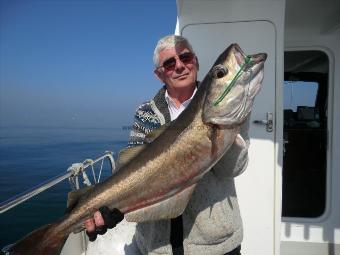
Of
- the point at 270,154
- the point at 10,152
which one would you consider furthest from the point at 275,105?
the point at 10,152

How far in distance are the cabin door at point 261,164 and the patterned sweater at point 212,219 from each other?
204 centimetres

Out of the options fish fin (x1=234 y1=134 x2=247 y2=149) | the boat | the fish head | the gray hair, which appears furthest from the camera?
the boat

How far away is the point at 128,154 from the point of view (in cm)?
258

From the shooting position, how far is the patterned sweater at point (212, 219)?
244 centimetres

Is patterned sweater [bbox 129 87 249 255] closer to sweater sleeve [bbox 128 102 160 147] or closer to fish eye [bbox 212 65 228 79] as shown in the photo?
fish eye [bbox 212 65 228 79]

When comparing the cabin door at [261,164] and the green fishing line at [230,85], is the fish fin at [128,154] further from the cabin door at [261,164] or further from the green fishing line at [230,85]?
the cabin door at [261,164]

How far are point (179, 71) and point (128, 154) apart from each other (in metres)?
0.69

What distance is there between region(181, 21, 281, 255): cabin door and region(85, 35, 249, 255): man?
203 centimetres

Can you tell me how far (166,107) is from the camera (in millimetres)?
2717

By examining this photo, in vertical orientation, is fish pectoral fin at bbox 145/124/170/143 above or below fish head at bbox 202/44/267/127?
below

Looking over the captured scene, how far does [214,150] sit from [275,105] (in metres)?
2.55

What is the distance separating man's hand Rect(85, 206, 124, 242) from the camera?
2428 millimetres

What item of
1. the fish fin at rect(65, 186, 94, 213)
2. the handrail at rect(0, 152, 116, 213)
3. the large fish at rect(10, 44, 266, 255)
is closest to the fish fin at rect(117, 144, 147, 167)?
the large fish at rect(10, 44, 266, 255)

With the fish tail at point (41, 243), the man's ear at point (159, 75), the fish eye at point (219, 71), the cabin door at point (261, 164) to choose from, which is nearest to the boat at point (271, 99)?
the cabin door at point (261, 164)
